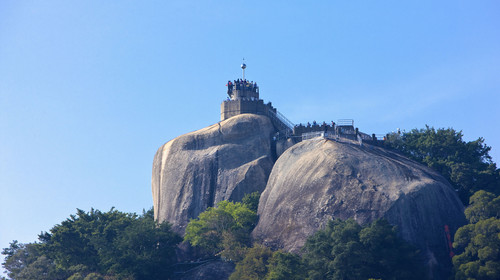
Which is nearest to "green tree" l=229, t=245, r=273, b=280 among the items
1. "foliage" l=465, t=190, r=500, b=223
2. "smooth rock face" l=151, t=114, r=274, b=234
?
"smooth rock face" l=151, t=114, r=274, b=234

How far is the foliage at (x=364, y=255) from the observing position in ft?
207

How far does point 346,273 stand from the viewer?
63281 mm

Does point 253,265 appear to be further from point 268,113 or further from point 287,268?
point 268,113

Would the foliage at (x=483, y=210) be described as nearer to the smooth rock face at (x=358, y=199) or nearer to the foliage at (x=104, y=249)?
the smooth rock face at (x=358, y=199)

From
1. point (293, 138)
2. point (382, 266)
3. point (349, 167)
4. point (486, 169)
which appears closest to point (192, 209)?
point (293, 138)

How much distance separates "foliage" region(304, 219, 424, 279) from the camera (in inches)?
2489

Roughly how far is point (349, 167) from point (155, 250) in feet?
65.1

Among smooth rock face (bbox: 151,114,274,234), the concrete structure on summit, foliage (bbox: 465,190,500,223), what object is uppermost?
the concrete structure on summit

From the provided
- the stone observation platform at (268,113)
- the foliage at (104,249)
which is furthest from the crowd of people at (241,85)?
the foliage at (104,249)

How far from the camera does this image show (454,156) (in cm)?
8094

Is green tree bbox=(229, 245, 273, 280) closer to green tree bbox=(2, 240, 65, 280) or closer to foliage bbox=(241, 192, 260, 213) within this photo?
foliage bbox=(241, 192, 260, 213)

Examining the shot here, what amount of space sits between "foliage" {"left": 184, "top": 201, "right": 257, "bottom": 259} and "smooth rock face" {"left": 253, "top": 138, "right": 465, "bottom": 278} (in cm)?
145

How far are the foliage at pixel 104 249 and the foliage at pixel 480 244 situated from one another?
87.1 ft

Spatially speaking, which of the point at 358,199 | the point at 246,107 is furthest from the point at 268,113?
the point at 358,199
